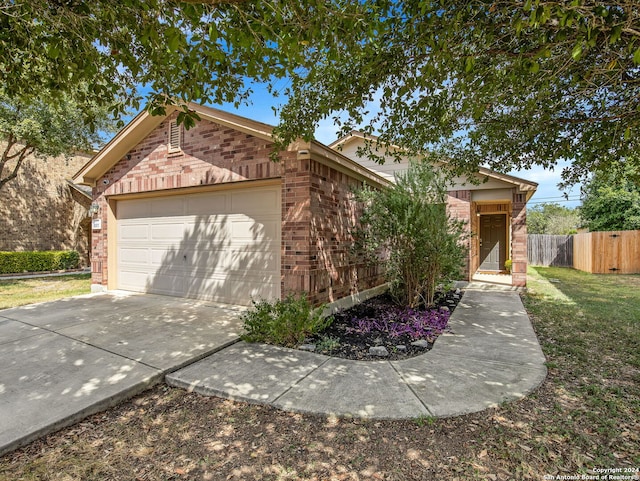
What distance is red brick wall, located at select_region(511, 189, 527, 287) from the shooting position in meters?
9.45

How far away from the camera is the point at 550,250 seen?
1775 centimetres

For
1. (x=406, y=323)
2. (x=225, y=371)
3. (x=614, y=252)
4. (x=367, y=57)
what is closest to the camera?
(x=225, y=371)

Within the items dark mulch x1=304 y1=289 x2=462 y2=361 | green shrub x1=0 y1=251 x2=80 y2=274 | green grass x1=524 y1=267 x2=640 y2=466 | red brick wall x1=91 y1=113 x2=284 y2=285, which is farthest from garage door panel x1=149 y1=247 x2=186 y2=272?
green shrub x1=0 y1=251 x2=80 y2=274

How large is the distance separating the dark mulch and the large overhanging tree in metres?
3.13

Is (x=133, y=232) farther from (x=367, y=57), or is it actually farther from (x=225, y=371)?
(x=367, y=57)

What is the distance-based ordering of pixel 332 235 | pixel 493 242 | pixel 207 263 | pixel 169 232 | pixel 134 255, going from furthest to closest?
pixel 493 242 → pixel 134 255 → pixel 169 232 → pixel 207 263 → pixel 332 235

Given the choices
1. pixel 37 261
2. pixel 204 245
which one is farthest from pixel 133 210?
pixel 37 261

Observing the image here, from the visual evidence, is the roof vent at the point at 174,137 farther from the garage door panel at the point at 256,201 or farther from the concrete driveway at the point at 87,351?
the concrete driveway at the point at 87,351

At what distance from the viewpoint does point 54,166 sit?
14992mm

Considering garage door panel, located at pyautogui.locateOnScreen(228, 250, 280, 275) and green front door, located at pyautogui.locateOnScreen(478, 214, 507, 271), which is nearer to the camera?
garage door panel, located at pyautogui.locateOnScreen(228, 250, 280, 275)

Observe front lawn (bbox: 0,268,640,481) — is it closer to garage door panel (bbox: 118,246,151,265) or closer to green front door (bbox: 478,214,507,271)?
garage door panel (bbox: 118,246,151,265)

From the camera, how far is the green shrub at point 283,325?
4.61 metres

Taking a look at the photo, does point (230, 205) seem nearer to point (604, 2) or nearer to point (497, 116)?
point (497, 116)

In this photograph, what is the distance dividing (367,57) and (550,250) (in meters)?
18.5
